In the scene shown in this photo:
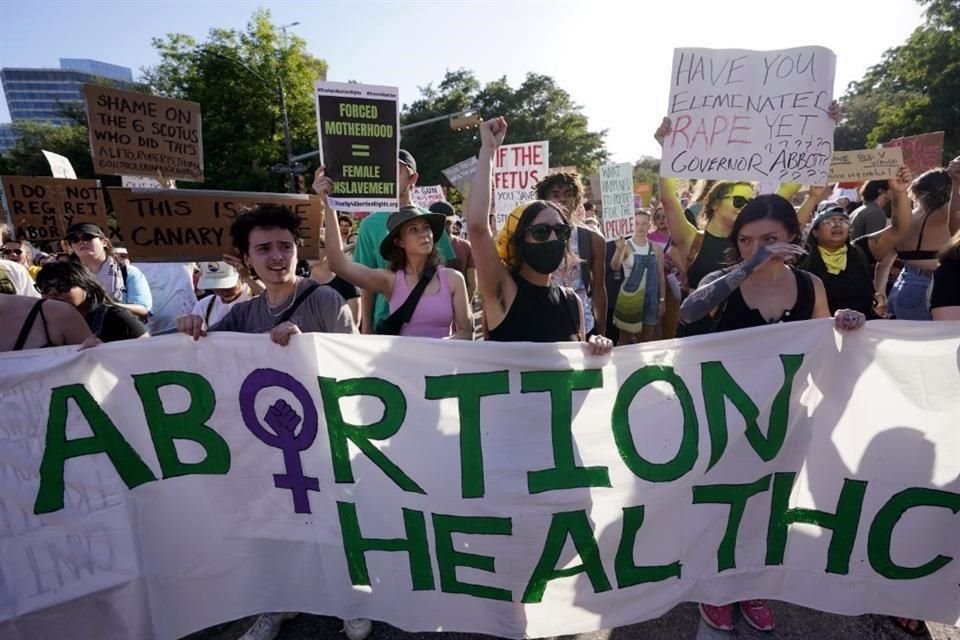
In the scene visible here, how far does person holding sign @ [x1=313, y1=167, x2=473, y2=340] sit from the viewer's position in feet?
8.96

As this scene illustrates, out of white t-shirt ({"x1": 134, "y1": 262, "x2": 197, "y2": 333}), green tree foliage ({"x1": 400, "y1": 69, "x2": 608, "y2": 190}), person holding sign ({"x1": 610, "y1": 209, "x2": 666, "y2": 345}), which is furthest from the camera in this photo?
green tree foliage ({"x1": 400, "y1": 69, "x2": 608, "y2": 190})

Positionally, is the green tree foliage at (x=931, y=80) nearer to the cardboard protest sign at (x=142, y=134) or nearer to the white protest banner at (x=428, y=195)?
the white protest banner at (x=428, y=195)

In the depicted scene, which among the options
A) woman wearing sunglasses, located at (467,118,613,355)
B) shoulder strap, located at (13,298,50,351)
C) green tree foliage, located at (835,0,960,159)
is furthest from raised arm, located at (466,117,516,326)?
green tree foliage, located at (835,0,960,159)

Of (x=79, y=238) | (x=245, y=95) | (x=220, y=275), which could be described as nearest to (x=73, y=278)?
(x=220, y=275)

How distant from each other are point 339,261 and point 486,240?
34.4 inches

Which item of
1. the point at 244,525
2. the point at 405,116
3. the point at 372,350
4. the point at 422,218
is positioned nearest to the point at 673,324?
the point at 422,218

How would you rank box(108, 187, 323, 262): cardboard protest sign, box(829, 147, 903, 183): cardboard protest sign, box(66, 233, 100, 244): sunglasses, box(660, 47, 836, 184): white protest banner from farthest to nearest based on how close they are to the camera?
box(829, 147, 903, 183): cardboard protest sign, box(66, 233, 100, 244): sunglasses, box(660, 47, 836, 184): white protest banner, box(108, 187, 323, 262): cardboard protest sign

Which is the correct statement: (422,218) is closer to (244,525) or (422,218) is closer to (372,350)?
(372,350)

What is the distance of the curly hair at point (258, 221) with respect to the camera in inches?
92.7

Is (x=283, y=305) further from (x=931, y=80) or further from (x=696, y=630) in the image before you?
(x=931, y=80)

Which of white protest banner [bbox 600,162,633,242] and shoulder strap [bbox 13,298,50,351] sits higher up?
white protest banner [bbox 600,162,633,242]

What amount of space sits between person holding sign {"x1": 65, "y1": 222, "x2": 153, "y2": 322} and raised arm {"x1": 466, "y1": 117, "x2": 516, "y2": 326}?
2978mm

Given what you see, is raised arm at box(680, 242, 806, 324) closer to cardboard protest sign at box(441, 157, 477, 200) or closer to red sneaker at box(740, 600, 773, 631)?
red sneaker at box(740, 600, 773, 631)

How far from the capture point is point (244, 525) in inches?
86.5
